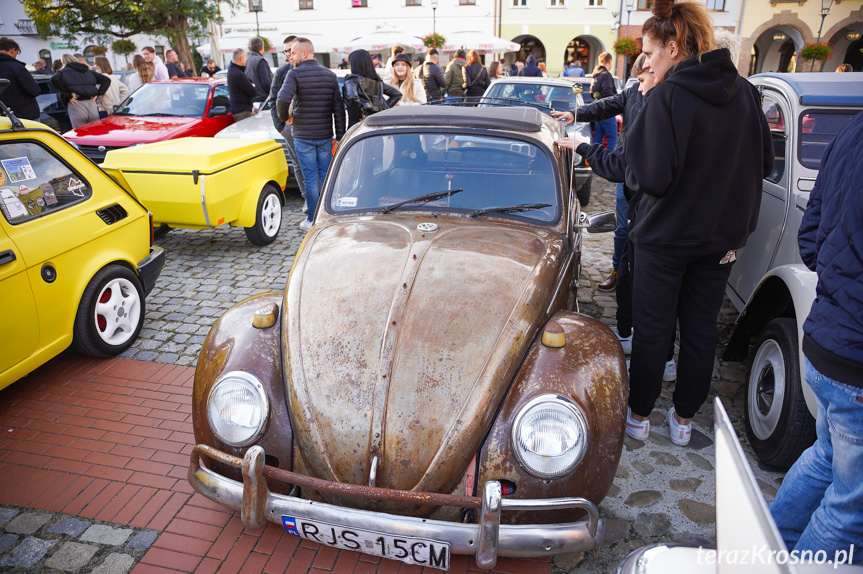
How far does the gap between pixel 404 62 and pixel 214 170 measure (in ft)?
12.7

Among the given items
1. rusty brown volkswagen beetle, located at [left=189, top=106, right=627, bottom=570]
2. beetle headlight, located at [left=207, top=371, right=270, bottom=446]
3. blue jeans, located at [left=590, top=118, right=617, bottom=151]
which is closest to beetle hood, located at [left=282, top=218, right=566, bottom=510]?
rusty brown volkswagen beetle, located at [left=189, top=106, right=627, bottom=570]

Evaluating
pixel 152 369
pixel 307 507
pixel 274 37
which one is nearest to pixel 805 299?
pixel 307 507

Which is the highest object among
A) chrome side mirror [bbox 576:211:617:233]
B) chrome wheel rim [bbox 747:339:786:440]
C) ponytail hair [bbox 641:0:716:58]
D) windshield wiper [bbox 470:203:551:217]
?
ponytail hair [bbox 641:0:716:58]

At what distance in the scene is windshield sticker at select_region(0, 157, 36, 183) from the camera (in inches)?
138

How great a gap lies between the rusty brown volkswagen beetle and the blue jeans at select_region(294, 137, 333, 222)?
4121 millimetres

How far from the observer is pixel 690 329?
3.10 m

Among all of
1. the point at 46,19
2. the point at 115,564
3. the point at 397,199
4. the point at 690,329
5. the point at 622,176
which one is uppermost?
the point at 46,19

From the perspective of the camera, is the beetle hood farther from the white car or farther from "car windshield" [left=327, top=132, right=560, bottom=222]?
the white car

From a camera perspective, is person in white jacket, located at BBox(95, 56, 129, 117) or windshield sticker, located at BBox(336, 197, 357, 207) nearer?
windshield sticker, located at BBox(336, 197, 357, 207)

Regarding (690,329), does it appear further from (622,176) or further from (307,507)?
(307,507)

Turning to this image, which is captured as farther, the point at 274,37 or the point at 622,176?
the point at 274,37

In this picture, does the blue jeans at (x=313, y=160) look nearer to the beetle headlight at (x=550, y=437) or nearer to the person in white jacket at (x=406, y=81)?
the person in white jacket at (x=406, y=81)

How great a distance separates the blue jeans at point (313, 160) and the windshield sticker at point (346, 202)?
3366 mm

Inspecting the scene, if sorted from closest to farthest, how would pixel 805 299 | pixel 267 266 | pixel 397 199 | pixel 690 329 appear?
pixel 805 299 < pixel 690 329 < pixel 397 199 < pixel 267 266
